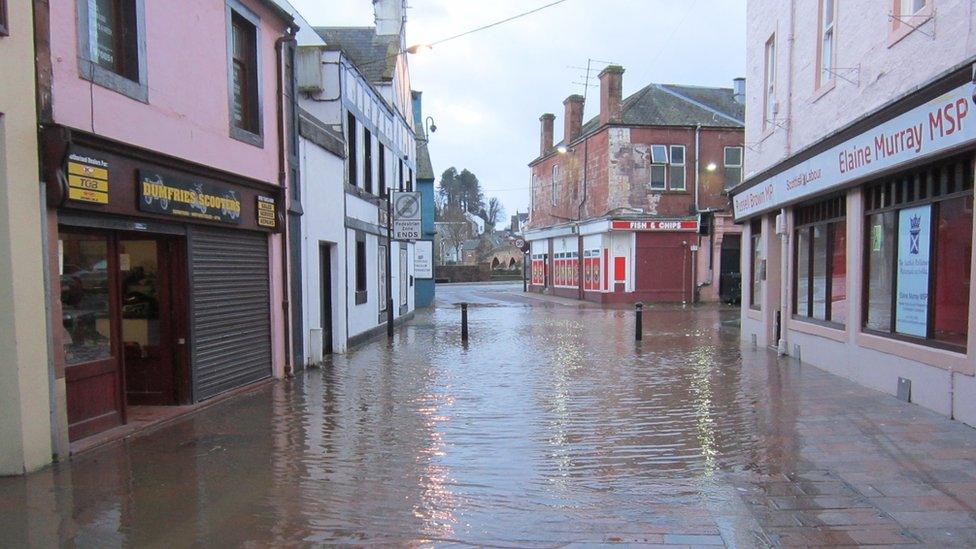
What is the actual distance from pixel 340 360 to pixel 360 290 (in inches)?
127

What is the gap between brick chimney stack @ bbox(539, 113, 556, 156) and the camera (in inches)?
1511

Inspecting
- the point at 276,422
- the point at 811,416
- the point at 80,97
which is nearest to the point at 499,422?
the point at 276,422

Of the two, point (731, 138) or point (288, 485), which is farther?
point (731, 138)

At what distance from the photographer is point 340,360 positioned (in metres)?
11.9

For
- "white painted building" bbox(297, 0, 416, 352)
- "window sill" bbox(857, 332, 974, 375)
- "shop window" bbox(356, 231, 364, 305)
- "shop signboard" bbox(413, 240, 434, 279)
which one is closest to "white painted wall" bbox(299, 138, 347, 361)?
"white painted building" bbox(297, 0, 416, 352)

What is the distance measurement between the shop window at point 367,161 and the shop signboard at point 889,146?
8994 millimetres

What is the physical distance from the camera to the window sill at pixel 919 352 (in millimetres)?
6613

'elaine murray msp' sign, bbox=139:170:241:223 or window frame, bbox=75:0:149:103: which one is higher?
window frame, bbox=75:0:149:103

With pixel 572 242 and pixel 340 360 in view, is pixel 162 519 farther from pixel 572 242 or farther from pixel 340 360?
pixel 572 242

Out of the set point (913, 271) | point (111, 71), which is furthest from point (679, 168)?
point (111, 71)

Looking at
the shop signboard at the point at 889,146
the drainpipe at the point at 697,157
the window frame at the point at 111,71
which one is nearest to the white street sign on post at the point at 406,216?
the shop signboard at the point at 889,146

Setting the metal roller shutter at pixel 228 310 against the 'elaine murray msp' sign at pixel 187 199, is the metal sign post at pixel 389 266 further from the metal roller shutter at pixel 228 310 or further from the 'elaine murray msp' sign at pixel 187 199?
the 'elaine murray msp' sign at pixel 187 199

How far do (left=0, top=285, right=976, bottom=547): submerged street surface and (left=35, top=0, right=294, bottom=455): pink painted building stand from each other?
2.50ft

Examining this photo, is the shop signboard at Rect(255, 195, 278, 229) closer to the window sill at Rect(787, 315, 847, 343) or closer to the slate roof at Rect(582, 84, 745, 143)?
the window sill at Rect(787, 315, 847, 343)
